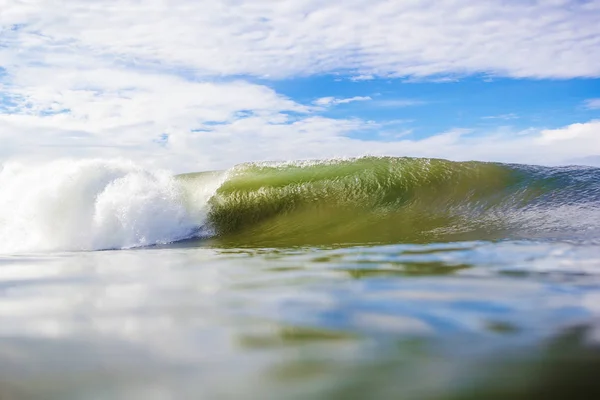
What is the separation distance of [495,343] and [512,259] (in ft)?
9.75

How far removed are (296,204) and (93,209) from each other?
4.20 metres

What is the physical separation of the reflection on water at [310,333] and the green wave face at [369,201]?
4.06m

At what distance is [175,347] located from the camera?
2.30m

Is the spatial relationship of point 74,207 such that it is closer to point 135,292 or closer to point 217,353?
point 135,292

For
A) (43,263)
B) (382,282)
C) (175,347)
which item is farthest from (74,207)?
(175,347)

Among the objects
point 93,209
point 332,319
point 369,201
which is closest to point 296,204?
point 369,201

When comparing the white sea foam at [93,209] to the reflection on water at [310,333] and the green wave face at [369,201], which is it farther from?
the reflection on water at [310,333]

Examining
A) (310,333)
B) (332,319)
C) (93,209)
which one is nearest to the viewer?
(310,333)

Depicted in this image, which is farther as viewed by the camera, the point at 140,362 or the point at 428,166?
the point at 428,166

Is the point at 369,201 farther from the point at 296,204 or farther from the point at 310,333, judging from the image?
the point at 310,333

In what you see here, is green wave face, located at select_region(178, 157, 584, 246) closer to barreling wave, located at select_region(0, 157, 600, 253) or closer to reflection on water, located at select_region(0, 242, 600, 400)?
barreling wave, located at select_region(0, 157, 600, 253)

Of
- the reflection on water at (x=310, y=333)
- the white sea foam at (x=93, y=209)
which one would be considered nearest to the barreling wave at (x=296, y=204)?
the white sea foam at (x=93, y=209)

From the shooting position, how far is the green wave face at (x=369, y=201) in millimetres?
9008

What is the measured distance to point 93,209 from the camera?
10945 mm
